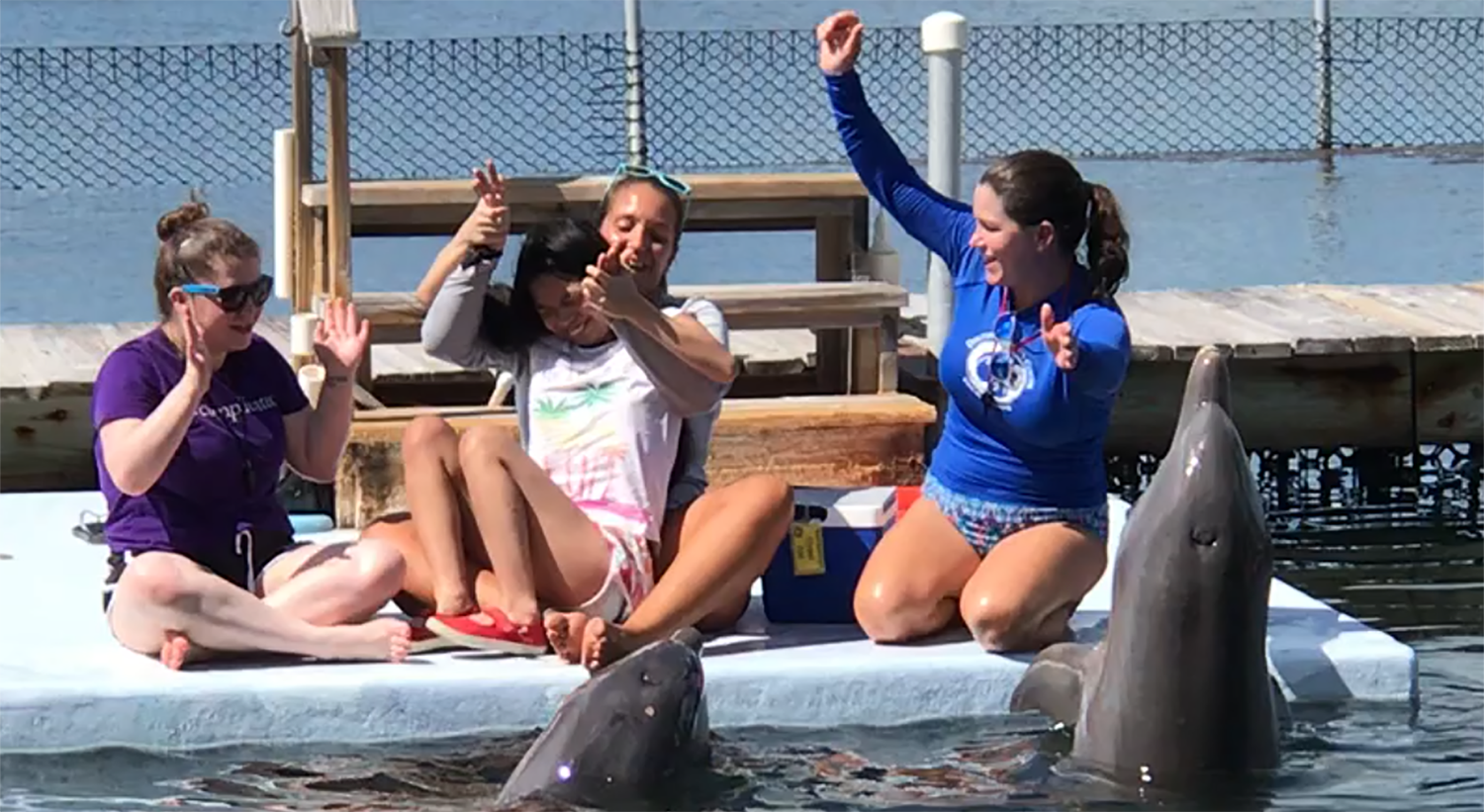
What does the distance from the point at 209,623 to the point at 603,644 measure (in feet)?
2.81

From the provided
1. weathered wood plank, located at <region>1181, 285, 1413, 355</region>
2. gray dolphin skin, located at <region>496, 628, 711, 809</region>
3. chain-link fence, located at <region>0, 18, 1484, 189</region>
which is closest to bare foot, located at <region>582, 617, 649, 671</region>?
gray dolphin skin, located at <region>496, 628, 711, 809</region>

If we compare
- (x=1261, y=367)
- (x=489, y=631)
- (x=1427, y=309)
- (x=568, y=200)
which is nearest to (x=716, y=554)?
(x=489, y=631)

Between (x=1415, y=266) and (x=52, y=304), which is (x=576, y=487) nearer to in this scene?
(x=52, y=304)

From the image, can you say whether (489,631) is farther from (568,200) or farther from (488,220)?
(568,200)

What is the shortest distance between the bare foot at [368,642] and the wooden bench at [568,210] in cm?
177

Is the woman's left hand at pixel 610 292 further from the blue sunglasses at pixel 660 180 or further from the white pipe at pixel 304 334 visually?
the white pipe at pixel 304 334

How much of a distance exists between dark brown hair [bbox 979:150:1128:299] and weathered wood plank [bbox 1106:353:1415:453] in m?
3.71

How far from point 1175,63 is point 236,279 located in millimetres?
18830

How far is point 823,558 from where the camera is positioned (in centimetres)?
599

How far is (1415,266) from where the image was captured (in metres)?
13.1

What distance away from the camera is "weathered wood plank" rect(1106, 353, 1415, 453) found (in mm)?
9328

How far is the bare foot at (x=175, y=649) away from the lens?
5.54 m

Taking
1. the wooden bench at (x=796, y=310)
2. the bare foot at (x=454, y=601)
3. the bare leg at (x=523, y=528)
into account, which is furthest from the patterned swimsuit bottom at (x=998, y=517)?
the wooden bench at (x=796, y=310)

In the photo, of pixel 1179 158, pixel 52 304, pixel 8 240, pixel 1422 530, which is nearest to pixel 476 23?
pixel 1179 158
